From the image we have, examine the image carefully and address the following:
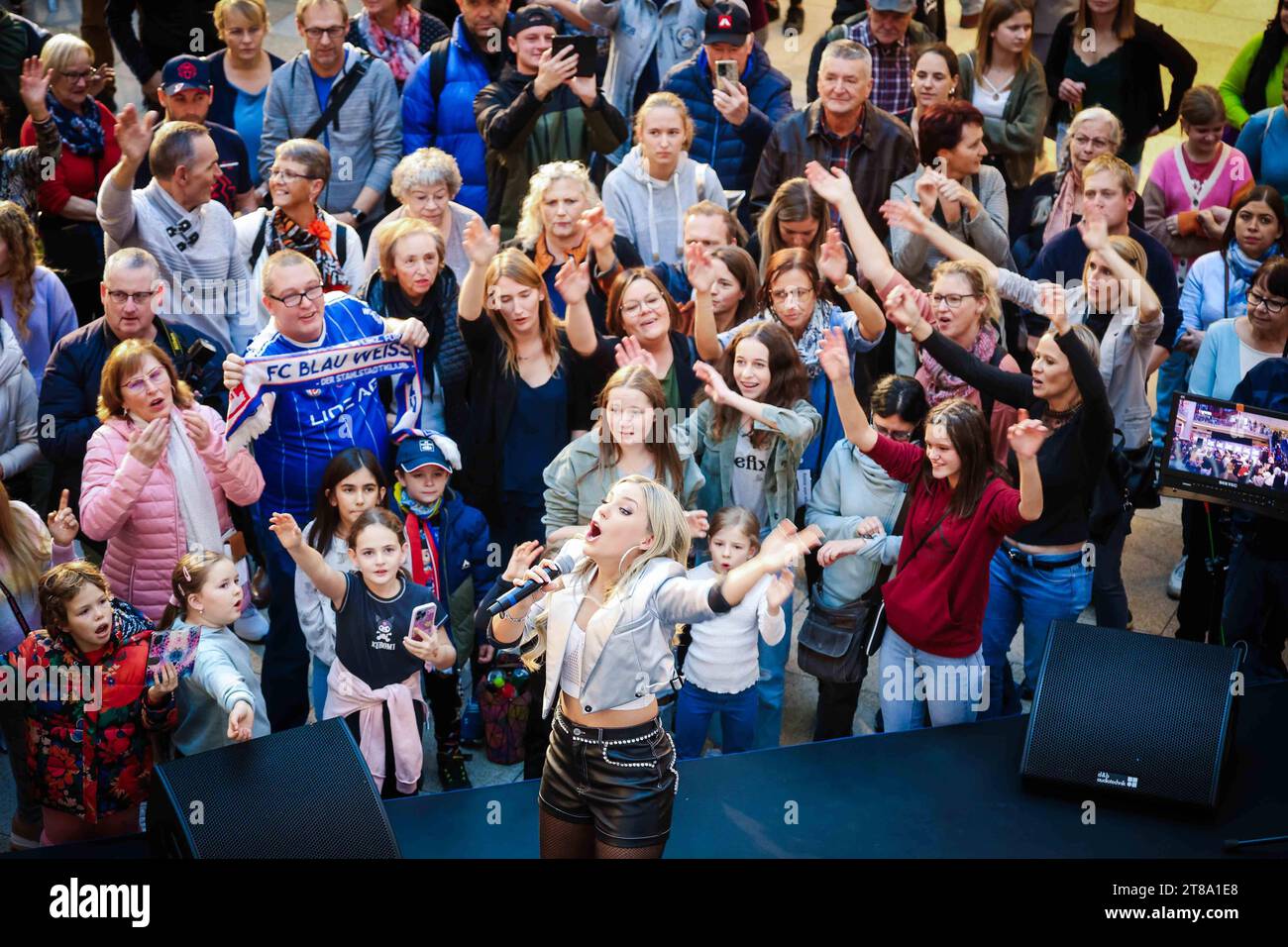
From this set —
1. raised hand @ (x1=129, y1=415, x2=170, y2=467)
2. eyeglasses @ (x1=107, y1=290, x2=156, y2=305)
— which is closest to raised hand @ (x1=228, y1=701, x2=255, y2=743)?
raised hand @ (x1=129, y1=415, x2=170, y2=467)

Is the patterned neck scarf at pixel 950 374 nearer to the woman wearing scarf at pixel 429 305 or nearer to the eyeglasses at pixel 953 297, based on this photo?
the eyeglasses at pixel 953 297

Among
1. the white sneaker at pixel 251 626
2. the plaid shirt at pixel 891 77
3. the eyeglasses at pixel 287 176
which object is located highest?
the plaid shirt at pixel 891 77

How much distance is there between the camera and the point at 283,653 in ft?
19.6

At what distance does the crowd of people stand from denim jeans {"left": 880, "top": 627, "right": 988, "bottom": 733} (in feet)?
0.05

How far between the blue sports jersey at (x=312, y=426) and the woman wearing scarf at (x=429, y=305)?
365mm

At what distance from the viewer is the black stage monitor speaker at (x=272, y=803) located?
4.38m

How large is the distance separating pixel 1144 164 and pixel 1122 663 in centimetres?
625

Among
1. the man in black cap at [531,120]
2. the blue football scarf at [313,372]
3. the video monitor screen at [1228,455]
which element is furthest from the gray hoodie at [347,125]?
the video monitor screen at [1228,455]

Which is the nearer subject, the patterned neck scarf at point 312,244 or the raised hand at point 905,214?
the raised hand at point 905,214

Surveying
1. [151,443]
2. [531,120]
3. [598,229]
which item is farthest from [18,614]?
[531,120]

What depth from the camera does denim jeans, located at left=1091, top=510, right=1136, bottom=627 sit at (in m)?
6.20

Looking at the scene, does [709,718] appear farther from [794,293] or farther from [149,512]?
[149,512]

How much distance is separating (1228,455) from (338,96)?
430cm
